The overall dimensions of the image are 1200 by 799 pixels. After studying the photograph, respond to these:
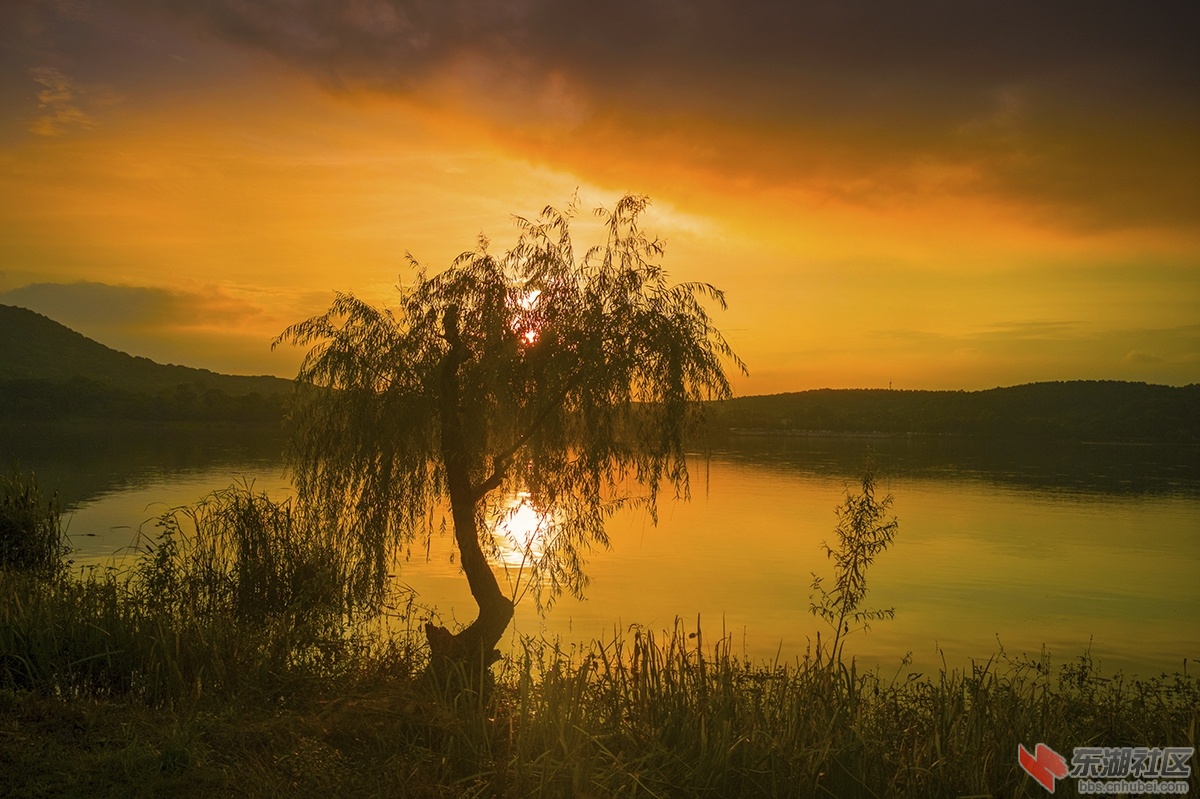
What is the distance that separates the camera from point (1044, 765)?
19.9 ft

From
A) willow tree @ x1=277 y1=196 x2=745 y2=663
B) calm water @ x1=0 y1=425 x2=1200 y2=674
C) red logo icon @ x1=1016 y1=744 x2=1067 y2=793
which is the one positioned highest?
willow tree @ x1=277 y1=196 x2=745 y2=663

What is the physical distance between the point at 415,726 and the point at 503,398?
3.88 meters

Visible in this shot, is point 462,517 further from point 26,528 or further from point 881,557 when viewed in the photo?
point 881,557

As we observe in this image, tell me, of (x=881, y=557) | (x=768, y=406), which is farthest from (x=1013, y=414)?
(x=881, y=557)

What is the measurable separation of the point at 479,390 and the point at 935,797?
19.8 ft

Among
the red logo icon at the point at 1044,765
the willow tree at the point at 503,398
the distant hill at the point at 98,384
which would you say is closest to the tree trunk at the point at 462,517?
the willow tree at the point at 503,398

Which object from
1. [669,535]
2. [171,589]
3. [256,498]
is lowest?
[669,535]

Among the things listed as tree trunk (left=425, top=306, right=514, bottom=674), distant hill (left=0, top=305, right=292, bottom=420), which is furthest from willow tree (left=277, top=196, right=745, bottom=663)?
distant hill (left=0, top=305, right=292, bottom=420)

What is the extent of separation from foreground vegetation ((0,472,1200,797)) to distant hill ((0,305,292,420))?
7283cm

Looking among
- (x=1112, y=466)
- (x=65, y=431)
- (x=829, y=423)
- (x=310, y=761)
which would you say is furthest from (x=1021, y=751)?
(x=829, y=423)

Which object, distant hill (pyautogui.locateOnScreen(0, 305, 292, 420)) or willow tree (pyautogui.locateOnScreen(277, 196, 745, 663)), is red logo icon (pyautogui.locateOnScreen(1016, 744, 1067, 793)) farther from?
distant hill (pyautogui.locateOnScreen(0, 305, 292, 420))

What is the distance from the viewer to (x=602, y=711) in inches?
271

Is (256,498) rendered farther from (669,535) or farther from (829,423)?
(829,423)

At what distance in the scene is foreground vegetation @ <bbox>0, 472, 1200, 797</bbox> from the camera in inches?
222
